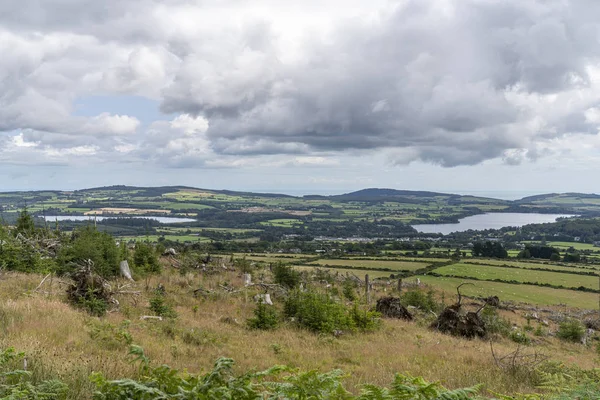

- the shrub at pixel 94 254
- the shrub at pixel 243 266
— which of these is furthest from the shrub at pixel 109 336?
the shrub at pixel 243 266

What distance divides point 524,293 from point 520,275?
14980mm

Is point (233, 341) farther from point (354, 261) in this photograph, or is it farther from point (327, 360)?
point (354, 261)

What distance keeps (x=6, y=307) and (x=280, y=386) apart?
29.0ft

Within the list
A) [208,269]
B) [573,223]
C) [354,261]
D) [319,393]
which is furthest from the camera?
[573,223]

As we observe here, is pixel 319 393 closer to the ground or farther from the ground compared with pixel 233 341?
farther from the ground

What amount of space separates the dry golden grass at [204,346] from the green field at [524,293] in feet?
101

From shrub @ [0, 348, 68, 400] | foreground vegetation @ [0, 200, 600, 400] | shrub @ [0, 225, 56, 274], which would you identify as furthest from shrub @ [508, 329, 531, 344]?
shrub @ [0, 225, 56, 274]

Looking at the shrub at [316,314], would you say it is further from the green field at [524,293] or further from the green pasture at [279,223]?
the green pasture at [279,223]

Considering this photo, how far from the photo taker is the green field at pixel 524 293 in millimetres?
42103

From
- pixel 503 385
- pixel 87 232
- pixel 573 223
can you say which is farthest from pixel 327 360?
pixel 573 223

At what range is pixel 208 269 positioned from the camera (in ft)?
87.1

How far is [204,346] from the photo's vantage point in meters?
10.4

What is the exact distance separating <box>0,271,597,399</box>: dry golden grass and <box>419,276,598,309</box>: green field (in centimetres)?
3081

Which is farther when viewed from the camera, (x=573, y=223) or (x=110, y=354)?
(x=573, y=223)
